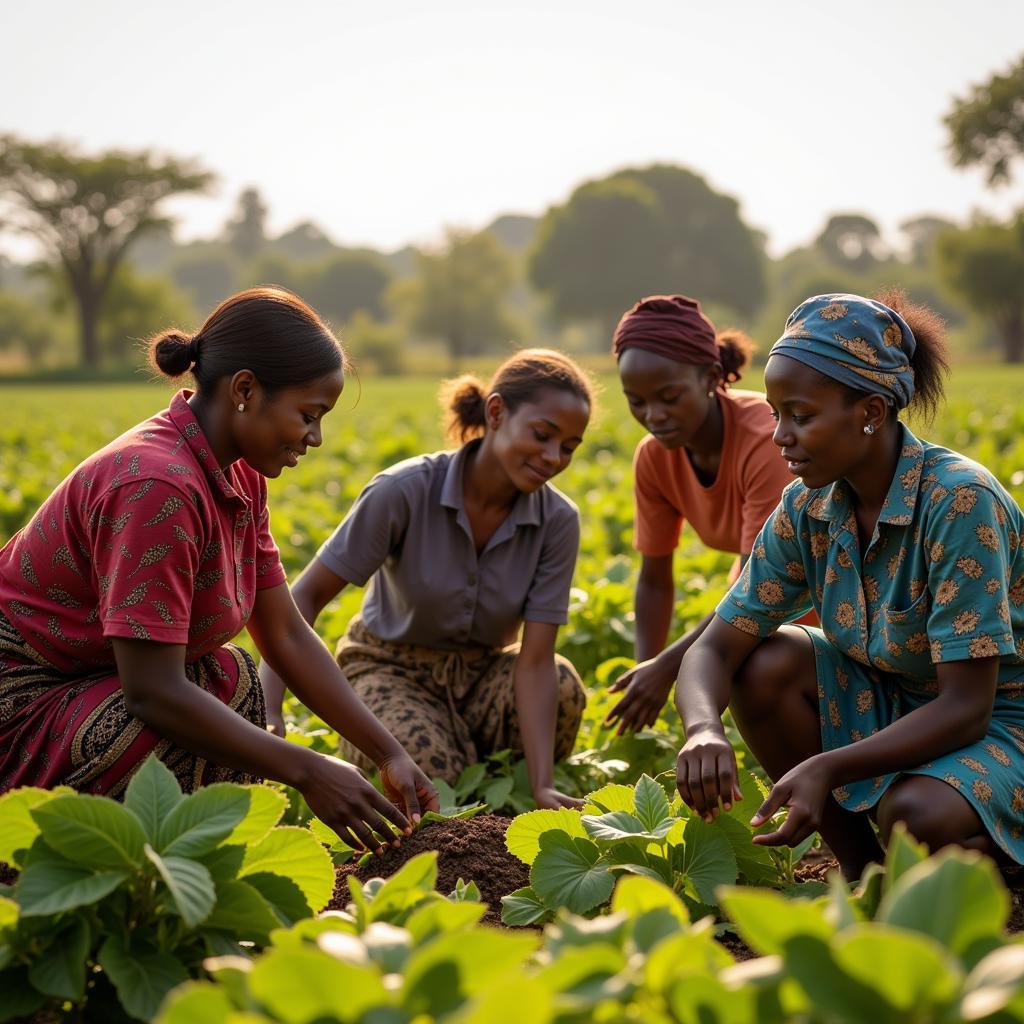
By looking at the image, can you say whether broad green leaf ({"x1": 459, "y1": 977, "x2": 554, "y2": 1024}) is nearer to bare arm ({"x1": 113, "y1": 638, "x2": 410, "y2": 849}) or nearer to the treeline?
bare arm ({"x1": 113, "y1": 638, "x2": 410, "y2": 849})

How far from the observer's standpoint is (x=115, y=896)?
1.52 meters

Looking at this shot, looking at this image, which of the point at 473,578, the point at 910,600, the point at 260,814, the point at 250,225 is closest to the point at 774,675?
the point at 910,600

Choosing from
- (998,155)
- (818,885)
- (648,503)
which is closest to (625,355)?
(648,503)

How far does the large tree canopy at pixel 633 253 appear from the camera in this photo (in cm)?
6975

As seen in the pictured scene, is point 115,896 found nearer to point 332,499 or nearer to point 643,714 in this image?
point 643,714

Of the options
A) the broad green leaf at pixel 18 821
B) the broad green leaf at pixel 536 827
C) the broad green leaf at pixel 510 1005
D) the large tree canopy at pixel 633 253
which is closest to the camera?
the broad green leaf at pixel 510 1005

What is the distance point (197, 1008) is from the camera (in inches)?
40.3

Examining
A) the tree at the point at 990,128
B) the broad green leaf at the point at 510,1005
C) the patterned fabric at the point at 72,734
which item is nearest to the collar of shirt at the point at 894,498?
the patterned fabric at the point at 72,734

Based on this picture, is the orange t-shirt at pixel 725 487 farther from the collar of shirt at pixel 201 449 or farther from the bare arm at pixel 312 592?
the collar of shirt at pixel 201 449

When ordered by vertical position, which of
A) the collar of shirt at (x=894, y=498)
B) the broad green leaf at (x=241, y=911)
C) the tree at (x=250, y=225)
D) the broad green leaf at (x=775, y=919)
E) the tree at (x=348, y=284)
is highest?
the tree at (x=250, y=225)

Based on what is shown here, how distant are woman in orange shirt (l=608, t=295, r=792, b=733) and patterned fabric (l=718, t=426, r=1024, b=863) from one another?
0.56m

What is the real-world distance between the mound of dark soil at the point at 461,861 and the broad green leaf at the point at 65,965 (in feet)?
2.72

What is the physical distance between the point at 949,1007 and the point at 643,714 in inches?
75.7

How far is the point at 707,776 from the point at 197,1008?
1.17m
